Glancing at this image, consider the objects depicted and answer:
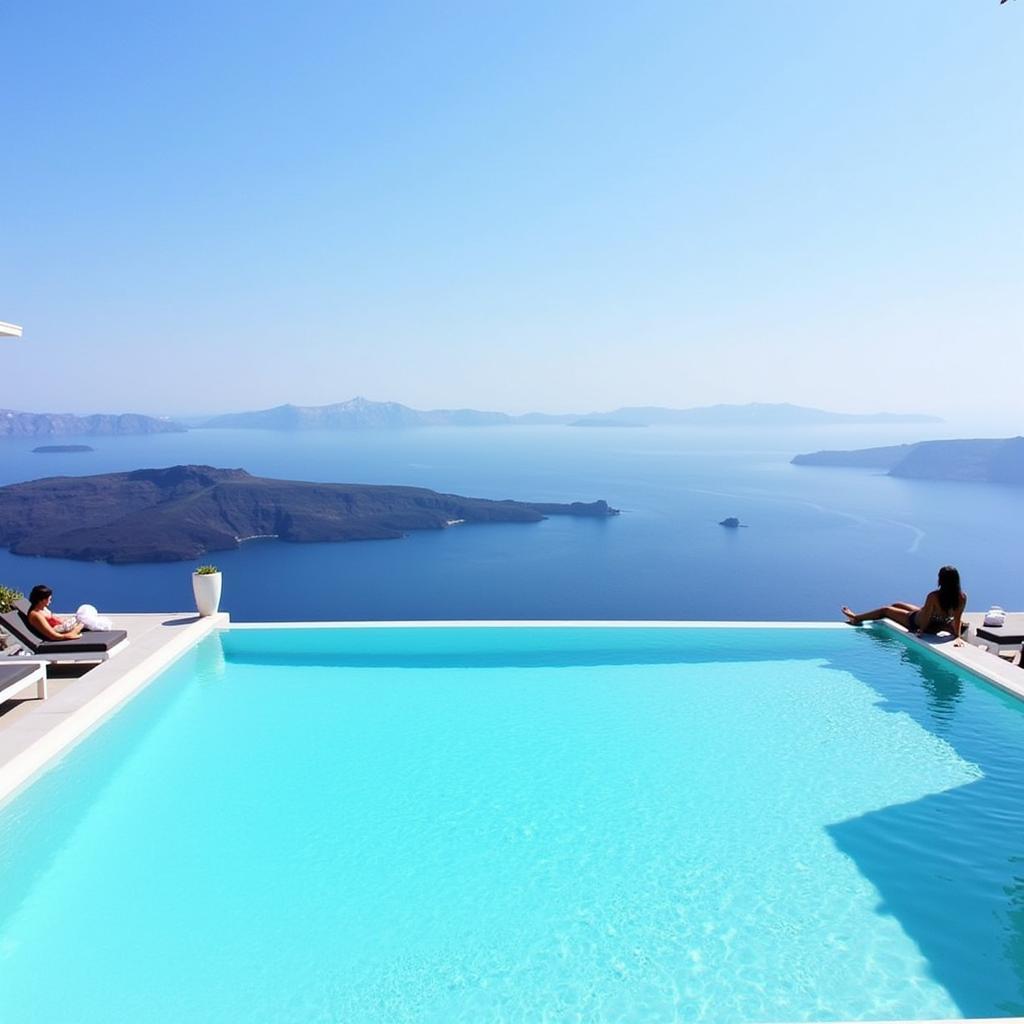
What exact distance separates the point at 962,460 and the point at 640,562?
82.9 m

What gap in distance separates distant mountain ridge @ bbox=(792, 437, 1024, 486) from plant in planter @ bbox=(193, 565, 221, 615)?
5643 inches

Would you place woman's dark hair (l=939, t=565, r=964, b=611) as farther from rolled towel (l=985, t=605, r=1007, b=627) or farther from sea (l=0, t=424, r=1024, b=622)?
sea (l=0, t=424, r=1024, b=622)

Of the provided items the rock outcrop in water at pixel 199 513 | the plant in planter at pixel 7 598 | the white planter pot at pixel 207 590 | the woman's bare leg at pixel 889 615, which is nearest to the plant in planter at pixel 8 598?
the plant in planter at pixel 7 598

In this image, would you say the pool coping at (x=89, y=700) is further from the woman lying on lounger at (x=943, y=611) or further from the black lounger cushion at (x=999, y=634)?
the black lounger cushion at (x=999, y=634)

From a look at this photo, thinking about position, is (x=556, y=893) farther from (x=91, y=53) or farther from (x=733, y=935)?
(x=91, y=53)

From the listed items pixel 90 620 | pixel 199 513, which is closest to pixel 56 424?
pixel 199 513

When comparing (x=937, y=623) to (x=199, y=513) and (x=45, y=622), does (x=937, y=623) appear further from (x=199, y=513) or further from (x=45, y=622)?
(x=199, y=513)

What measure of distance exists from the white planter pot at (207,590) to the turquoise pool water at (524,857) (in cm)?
190

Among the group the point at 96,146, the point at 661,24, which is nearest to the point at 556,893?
the point at 661,24

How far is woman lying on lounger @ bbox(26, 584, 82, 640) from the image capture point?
7.13 metres

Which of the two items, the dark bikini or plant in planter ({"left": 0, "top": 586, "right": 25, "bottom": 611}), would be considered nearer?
plant in planter ({"left": 0, "top": 586, "right": 25, "bottom": 611})

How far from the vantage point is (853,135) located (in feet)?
→ 82.4

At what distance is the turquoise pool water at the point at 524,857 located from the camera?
3195mm

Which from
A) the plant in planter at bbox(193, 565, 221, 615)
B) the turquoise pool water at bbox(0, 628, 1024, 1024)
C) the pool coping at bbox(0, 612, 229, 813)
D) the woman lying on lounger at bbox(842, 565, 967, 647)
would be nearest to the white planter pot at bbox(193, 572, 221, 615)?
the plant in planter at bbox(193, 565, 221, 615)
